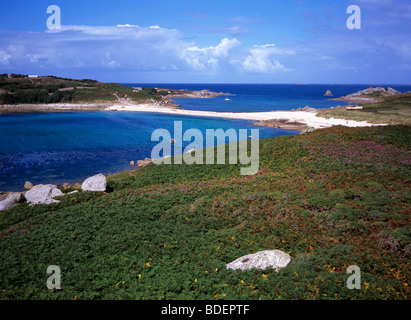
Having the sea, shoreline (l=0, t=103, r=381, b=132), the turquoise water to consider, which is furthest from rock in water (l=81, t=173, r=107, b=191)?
shoreline (l=0, t=103, r=381, b=132)

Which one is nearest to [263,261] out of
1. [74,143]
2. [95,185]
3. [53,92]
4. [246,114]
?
[95,185]

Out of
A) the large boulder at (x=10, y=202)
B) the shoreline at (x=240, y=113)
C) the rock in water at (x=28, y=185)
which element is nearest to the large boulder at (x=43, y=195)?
the large boulder at (x=10, y=202)

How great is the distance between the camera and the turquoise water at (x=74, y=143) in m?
36.1

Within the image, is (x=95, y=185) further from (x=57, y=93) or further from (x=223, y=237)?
(x=57, y=93)

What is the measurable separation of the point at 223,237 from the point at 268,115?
80945 mm

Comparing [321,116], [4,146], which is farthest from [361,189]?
[321,116]

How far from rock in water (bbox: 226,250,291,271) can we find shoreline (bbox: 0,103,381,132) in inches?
2158

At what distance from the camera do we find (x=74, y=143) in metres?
53.7

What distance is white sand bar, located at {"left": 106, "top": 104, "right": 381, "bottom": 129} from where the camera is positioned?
68.9 meters

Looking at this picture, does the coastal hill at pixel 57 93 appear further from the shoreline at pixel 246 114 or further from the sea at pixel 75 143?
the sea at pixel 75 143

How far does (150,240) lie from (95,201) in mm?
7551

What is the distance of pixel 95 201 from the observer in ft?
64.6

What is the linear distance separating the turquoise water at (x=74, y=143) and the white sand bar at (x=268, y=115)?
25.0 feet

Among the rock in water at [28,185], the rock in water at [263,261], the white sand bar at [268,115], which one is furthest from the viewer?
the white sand bar at [268,115]
